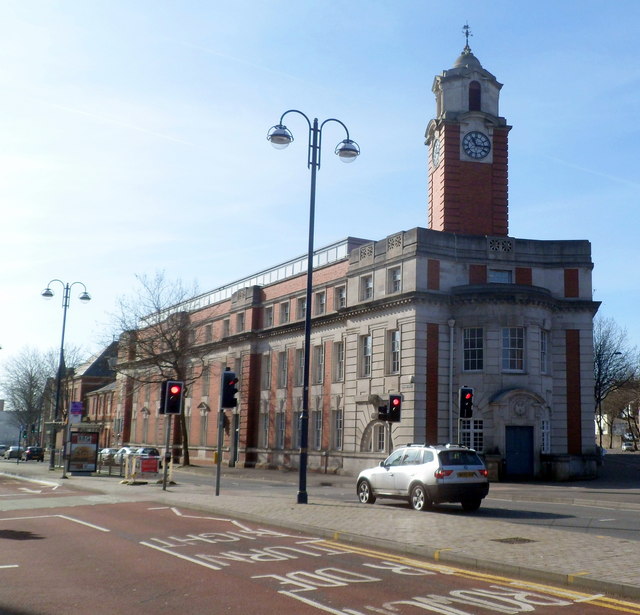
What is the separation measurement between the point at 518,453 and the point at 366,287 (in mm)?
→ 11768

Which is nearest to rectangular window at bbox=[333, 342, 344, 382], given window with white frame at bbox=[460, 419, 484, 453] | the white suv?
window with white frame at bbox=[460, 419, 484, 453]

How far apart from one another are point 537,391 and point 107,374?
7213 centimetres

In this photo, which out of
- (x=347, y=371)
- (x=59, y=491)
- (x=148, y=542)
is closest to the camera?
(x=148, y=542)

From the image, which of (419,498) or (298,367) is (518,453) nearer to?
(298,367)

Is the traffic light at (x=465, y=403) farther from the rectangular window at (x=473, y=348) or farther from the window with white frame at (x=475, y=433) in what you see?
the rectangular window at (x=473, y=348)

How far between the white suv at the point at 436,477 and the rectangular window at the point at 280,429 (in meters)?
27.6

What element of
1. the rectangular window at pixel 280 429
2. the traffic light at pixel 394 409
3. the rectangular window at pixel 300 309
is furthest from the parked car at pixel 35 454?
the traffic light at pixel 394 409

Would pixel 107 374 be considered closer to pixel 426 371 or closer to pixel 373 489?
pixel 426 371

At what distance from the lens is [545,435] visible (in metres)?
36.1

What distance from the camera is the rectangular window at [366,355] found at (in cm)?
3937

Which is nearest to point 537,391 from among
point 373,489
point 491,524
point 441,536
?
point 373,489

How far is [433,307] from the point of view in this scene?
3631 centimetres

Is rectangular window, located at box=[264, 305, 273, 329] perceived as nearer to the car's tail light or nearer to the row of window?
the row of window

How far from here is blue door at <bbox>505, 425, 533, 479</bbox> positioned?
113ft
